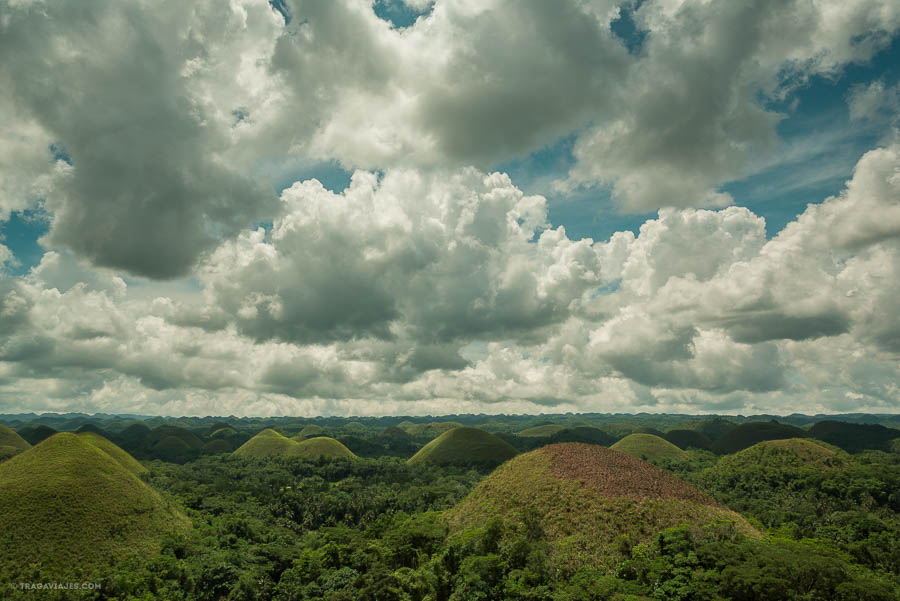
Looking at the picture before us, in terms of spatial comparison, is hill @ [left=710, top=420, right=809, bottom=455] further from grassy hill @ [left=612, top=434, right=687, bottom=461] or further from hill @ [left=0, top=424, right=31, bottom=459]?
hill @ [left=0, top=424, right=31, bottom=459]

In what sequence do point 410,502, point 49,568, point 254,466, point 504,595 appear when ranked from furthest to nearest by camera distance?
point 254,466 < point 410,502 < point 49,568 < point 504,595

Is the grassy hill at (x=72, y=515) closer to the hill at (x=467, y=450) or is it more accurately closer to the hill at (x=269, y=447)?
the hill at (x=467, y=450)

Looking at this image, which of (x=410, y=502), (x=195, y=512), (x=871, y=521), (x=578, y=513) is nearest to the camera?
(x=578, y=513)

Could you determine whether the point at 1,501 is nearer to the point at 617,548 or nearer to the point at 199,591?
the point at 199,591

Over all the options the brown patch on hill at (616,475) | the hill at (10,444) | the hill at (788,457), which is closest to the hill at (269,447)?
the hill at (10,444)

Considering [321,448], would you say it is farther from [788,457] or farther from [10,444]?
[788,457]

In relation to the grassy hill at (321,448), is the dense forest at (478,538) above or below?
above

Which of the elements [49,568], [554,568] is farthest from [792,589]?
[49,568]
